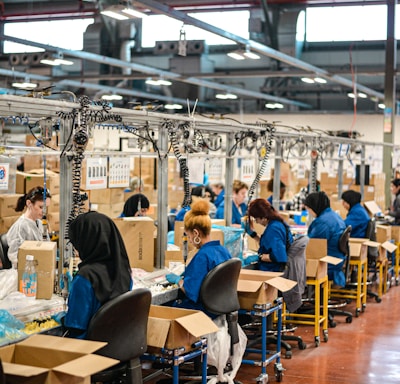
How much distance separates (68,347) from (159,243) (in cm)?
234

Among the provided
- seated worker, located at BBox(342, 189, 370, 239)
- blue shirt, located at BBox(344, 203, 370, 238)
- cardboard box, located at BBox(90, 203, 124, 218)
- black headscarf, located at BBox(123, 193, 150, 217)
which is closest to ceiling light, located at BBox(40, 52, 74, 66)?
cardboard box, located at BBox(90, 203, 124, 218)

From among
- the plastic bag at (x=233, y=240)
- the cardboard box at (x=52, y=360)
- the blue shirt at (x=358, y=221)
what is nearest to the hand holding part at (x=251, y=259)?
the plastic bag at (x=233, y=240)

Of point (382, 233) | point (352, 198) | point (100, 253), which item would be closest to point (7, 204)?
point (352, 198)

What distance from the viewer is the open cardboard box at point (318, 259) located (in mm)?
5840

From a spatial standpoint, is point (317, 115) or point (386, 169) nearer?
point (386, 169)

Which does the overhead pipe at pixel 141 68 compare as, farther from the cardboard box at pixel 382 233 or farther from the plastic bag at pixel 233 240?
the plastic bag at pixel 233 240

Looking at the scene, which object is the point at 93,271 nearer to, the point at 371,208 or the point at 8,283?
the point at 8,283

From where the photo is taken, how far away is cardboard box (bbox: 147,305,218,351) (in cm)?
357

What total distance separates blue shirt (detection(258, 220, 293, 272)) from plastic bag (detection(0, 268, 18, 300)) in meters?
2.27

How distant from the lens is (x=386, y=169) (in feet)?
36.1

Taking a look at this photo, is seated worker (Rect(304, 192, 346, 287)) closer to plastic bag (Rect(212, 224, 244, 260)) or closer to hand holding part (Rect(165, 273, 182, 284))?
plastic bag (Rect(212, 224, 244, 260))

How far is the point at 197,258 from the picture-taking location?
4258 millimetres

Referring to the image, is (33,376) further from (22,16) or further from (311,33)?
(311,33)

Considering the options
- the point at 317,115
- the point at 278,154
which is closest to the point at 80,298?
the point at 278,154
